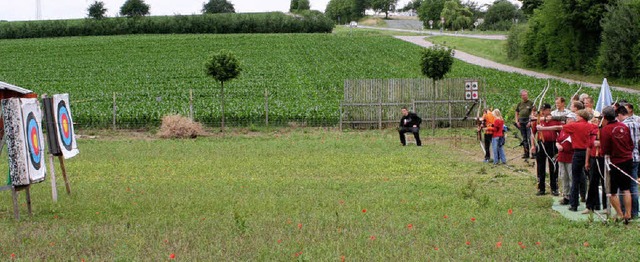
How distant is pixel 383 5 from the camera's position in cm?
17488

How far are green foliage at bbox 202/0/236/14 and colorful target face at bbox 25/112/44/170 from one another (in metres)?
115

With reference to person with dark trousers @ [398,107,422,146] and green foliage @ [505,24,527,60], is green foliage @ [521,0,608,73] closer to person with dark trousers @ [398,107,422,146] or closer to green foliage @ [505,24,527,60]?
green foliage @ [505,24,527,60]

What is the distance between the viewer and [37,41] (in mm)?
74500

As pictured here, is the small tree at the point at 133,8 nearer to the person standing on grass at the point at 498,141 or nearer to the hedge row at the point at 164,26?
the hedge row at the point at 164,26

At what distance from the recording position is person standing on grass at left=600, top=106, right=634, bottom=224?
33.4ft

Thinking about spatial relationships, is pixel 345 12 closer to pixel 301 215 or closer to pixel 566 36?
pixel 566 36

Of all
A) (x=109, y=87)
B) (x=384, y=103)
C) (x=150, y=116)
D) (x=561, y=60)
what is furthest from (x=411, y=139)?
(x=561, y=60)

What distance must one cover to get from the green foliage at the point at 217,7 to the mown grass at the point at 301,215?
10868 centimetres

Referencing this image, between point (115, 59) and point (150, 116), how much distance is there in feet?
106

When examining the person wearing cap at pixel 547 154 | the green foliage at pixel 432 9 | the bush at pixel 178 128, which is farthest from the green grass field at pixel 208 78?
the green foliage at pixel 432 9

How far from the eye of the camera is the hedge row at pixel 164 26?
82500 mm

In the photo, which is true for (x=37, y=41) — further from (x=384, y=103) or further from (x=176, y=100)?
(x=384, y=103)

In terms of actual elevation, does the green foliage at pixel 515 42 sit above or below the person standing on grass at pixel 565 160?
above

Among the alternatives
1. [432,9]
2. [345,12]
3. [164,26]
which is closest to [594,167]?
[164,26]
